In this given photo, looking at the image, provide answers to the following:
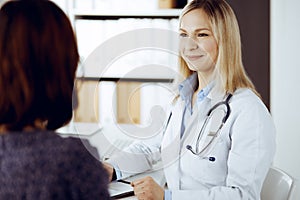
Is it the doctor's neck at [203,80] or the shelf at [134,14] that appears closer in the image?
the doctor's neck at [203,80]

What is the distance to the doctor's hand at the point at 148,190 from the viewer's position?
47.7 inches

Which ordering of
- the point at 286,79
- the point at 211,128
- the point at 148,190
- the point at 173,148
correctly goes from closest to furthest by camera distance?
1. the point at 148,190
2. the point at 211,128
3. the point at 173,148
4. the point at 286,79

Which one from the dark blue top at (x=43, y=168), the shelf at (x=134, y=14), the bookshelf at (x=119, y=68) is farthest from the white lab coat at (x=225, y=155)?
the shelf at (x=134, y=14)

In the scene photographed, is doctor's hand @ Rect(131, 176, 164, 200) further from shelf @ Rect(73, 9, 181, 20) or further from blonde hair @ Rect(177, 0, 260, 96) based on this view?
shelf @ Rect(73, 9, 181, 20)

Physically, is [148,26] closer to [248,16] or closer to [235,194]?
[248,16]

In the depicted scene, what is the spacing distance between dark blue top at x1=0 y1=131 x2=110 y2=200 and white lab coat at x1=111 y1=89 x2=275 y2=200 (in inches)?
17.2

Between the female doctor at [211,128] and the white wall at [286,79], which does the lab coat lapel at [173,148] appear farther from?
the white wall at [286,79]

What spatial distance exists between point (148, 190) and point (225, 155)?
24 cm

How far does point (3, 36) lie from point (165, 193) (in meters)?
0.61

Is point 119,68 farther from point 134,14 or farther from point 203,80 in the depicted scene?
point 203,80

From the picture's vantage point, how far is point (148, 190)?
3.98ft

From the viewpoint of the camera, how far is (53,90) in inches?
34.5

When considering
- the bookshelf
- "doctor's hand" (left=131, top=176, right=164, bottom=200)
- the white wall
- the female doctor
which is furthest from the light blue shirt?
the white wall

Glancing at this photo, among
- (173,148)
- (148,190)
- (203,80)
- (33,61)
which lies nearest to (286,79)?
(203,80)
